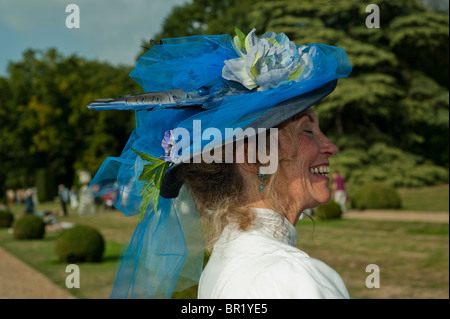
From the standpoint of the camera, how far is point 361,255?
11.9 m

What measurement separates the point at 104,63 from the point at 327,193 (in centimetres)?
6202

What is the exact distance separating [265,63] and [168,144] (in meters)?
0.44

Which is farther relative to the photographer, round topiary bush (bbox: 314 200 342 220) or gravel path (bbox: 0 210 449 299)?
round topiary bush (bbox: 314 200 342 220)

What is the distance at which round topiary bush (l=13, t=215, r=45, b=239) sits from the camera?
55.1ft

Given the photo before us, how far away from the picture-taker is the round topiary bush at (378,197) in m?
21.2

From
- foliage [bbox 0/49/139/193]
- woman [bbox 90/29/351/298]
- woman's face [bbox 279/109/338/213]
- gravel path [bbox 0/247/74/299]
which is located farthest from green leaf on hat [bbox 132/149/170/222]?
foliage [bbox 0/49/139/193]

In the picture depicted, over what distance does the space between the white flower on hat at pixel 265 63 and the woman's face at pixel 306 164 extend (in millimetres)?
148

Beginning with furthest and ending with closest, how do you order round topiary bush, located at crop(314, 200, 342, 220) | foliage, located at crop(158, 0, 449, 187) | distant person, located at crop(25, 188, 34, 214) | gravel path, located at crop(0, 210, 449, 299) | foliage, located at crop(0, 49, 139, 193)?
foliage, located at crop(0, 49, 139, 193) < foliage, located at crop(158, 0, 449, 187) < distant person, located at crop(25, 188, 34, 214) < round topiary bush, located at crop(314, 200, 342, 220) < gravel path, located at crop(0, 210, 449, 299)

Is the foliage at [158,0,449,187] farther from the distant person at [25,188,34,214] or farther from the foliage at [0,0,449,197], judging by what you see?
the distant person at [25,188,34,214]

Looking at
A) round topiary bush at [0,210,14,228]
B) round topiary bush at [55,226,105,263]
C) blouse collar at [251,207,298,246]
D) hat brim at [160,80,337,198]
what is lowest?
round topiary bush at [0,210,14,228]

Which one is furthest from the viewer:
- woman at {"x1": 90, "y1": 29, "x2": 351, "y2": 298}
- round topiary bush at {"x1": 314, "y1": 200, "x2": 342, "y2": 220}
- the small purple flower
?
round topiary bush at {"x1": 314, "y1": 200, "x2": 342, "y2": 220}

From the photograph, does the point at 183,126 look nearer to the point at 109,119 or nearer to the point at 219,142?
the point at 219,142

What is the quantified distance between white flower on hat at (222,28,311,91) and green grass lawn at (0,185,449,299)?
2993 millimetres

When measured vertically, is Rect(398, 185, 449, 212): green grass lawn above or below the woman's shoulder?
below
